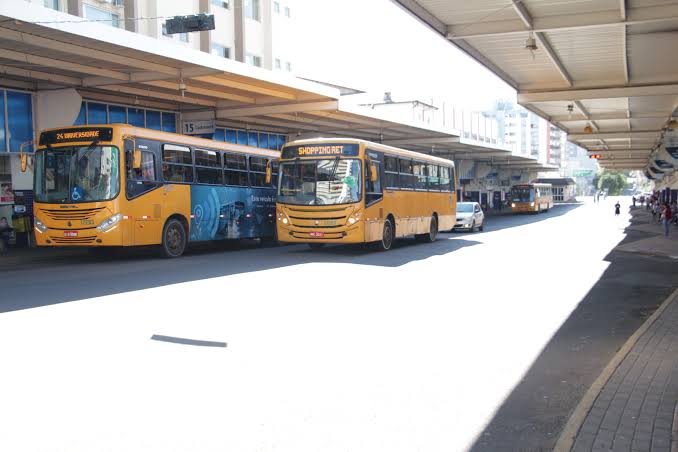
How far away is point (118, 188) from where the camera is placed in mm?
16875

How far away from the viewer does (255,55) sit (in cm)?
3903

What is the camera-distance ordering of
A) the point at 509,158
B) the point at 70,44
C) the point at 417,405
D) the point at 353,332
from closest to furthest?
the point at 417,405 → the point at 353,332 → the point at 70,44 → the point at 509,158

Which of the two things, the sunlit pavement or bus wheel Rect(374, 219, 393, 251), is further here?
bus wheel Rect(374, 219, 393, 251)

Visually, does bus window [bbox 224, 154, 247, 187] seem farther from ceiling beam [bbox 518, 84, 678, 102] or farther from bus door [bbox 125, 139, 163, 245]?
ceiling beam [bbox 518, 84, 678, 102]

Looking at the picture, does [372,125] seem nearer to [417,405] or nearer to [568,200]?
[417,405]

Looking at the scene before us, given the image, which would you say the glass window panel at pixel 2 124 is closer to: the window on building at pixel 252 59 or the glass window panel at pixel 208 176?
the glass window panel at pixel 208 176

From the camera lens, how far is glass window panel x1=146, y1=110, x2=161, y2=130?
28.4m

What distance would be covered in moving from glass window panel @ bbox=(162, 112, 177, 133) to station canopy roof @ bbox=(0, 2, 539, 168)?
59 cm

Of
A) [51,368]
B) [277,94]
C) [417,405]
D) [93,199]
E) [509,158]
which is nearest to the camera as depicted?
[417,405]

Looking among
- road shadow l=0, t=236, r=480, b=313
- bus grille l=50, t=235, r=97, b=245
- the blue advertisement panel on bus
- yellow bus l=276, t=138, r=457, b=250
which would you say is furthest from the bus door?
yellow bus l=276, t=138, r=457, b=250

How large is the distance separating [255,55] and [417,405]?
35.5 m

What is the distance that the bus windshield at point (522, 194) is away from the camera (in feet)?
204

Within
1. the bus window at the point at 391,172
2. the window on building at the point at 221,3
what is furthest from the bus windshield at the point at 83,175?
the window on building at the point at 221,3

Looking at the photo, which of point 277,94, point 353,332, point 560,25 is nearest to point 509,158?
point 277,94
